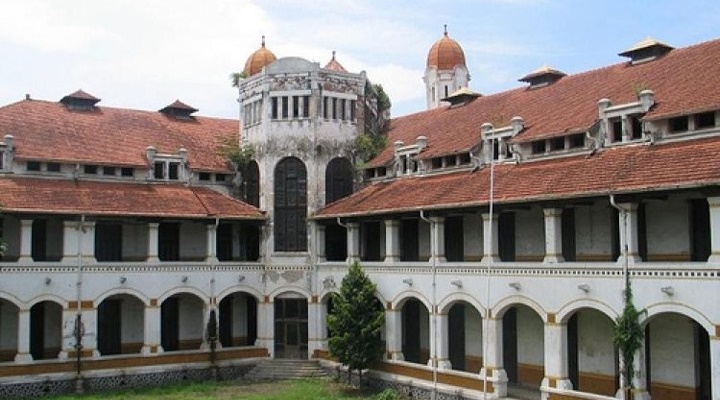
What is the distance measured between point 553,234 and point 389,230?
777 centimetres

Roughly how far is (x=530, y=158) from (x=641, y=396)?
30.7 ft

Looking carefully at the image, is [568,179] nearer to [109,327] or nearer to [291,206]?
[291,206]

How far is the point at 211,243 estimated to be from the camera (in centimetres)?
3309

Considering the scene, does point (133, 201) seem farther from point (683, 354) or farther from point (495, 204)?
point (683, 354)

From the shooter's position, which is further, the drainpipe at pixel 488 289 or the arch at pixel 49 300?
the arch at pixel 49 300

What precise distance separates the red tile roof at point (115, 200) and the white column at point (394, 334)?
768 cm

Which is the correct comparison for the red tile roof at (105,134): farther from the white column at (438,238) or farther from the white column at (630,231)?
the white column at (630,231)

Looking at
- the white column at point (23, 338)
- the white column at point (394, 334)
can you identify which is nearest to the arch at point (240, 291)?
the white column at point (394, 334)

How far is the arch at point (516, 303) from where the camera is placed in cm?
2365

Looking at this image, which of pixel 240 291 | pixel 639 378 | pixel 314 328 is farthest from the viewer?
pixel 240 291

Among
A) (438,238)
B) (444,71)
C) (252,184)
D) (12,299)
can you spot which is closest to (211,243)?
(252,184)

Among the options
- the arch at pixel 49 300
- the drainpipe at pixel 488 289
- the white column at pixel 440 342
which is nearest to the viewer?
the drainpipe at pixel 488 289

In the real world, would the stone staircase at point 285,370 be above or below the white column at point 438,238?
below

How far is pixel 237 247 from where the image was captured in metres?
35.2
